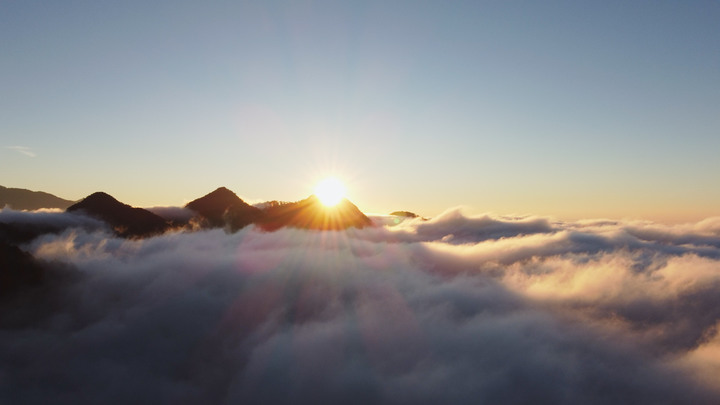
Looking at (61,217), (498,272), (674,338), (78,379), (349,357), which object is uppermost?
(61,217)

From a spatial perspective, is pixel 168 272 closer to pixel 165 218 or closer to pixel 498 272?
pixel 165 218

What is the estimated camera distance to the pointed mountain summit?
180375mm

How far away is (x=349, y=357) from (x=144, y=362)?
9546 cm

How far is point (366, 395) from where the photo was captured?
132000mm

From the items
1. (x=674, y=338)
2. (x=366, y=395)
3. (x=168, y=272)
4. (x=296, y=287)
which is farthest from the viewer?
(x=296, y=287)

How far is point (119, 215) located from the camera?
18162 centimetres

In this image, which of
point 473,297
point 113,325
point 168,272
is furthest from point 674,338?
point 113,325

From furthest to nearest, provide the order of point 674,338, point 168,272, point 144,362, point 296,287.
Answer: point 296,287 → point 168,272 → point 144,362 → point 674,338

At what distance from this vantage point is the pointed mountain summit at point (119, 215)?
180375 millimetres

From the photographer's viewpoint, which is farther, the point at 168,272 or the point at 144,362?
the point at 168,272

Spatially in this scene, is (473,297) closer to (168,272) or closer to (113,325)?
(168,272)

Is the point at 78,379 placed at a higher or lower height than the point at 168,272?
lower

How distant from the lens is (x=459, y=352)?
420 feet


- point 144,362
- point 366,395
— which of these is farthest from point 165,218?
point 366,395
